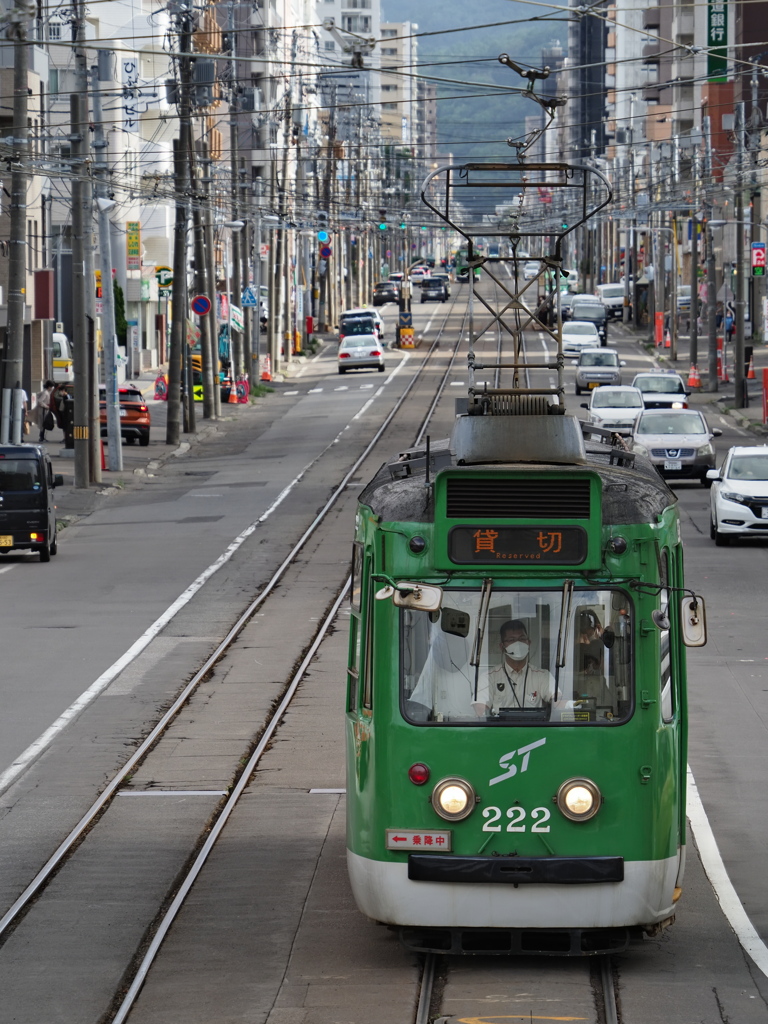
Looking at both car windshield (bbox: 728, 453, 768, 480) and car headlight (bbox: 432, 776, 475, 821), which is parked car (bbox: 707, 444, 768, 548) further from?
car headlight (bbox: 432, 776, 475, 821)

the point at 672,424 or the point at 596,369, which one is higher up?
the point at 596,369

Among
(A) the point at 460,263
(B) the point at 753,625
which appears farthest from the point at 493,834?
(A) the point at 460,263

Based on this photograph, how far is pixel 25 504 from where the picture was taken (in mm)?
28062

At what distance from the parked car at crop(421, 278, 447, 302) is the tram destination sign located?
119002mm

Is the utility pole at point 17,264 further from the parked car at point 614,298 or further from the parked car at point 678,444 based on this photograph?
the parked car at point 614,298

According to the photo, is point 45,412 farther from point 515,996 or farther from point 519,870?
point 515,996

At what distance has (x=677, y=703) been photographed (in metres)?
9.25

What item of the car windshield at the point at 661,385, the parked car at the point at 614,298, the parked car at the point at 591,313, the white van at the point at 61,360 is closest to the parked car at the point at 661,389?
the car windshield at the point at 661,385

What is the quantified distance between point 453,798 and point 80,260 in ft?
99.2

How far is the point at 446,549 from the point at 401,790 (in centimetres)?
124

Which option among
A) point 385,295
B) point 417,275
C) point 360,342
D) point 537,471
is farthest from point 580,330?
point 417,275

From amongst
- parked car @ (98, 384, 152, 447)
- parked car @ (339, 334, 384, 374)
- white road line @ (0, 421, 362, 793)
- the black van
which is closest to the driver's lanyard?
white road line @ (0, 421, 362, 793)

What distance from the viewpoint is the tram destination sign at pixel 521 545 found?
29.0ft

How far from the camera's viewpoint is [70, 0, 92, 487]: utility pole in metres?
36.7
